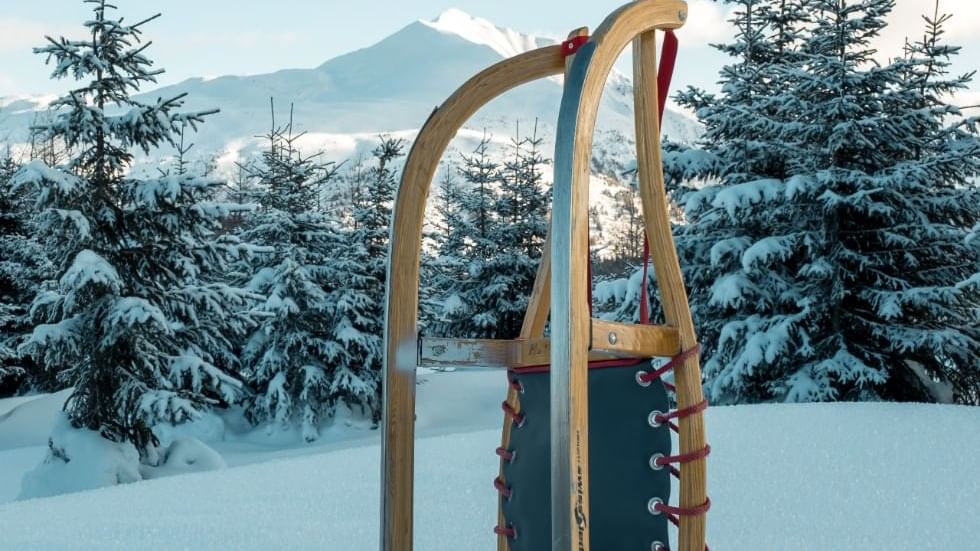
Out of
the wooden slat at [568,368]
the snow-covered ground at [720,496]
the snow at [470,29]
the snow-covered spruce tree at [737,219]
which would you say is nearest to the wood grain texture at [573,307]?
the wooden slat at [568,368]

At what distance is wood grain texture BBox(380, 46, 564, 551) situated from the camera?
5.50 ft

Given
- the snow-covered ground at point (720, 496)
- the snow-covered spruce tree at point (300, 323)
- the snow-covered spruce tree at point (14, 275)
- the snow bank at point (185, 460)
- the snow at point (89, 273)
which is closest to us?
the snow-covered ground at point (720, 496)

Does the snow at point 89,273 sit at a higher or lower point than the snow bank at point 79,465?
higher

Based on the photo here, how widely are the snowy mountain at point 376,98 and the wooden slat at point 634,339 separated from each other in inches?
3946

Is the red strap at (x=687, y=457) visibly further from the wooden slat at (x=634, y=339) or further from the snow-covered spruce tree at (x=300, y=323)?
the snow-covered spruce tree at (x=300, y=323)

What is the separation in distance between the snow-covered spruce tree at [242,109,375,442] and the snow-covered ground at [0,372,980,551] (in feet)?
30.1

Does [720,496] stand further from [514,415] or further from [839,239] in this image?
[839,239]

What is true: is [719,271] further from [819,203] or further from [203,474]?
[203,474]

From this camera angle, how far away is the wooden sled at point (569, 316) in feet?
3.97

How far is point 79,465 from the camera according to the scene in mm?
9211

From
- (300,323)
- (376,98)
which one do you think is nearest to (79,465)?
(300,323)

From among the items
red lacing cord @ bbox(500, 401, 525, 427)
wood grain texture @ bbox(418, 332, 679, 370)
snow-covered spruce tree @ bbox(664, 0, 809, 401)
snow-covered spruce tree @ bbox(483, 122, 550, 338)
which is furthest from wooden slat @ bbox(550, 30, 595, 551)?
snow-covered spruce tree @ bbox(483, 122, 550, 338)

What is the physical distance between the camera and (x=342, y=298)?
13.9 m

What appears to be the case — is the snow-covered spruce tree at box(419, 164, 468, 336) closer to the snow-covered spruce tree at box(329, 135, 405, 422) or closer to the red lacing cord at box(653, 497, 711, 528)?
the snow-covered spruce tree at box(329, 135, 405, 422)
